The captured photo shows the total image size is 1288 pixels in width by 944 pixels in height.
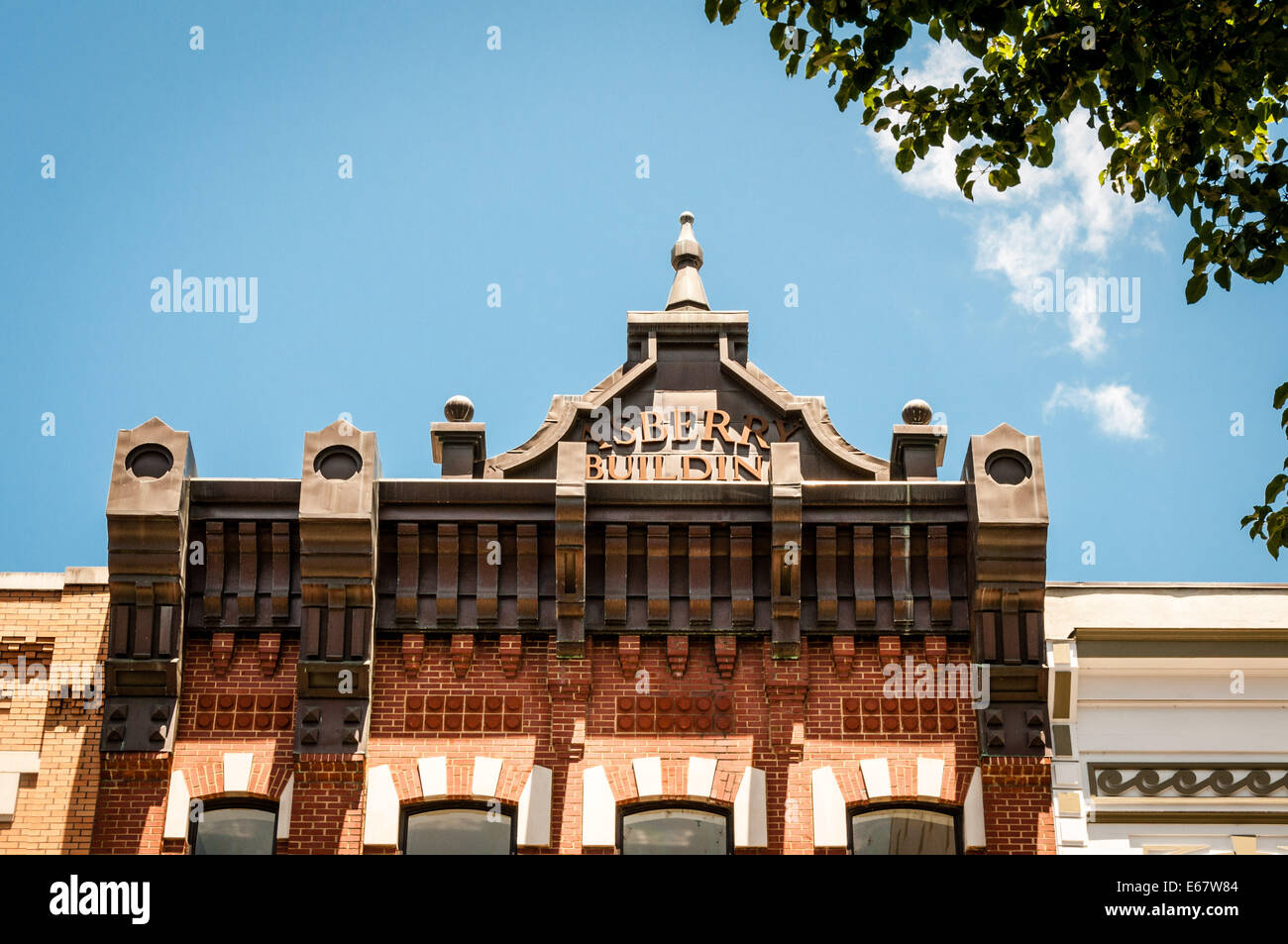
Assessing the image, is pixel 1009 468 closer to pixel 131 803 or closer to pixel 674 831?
pixel 674 831

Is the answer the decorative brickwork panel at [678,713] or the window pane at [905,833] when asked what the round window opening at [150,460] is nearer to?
the decorative brickwork panel at [678,713]

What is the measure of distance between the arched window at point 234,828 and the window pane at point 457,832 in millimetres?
1366

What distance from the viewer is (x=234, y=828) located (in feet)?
53.3

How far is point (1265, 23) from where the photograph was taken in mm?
12734

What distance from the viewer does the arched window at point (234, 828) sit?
1614cm

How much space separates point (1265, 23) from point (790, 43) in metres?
3.68

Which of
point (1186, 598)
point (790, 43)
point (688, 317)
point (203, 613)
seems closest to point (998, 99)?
point (790, 43)

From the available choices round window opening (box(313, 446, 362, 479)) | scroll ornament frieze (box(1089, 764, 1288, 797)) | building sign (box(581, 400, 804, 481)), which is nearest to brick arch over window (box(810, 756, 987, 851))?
scroll ornament frieze (box(1089, 764, 1288, 797))

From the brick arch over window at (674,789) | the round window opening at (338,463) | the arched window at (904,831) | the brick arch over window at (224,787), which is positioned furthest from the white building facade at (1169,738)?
the brick arch over window at (224,787)

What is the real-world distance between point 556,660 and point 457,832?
1936mm

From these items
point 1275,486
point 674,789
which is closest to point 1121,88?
point 1275,486

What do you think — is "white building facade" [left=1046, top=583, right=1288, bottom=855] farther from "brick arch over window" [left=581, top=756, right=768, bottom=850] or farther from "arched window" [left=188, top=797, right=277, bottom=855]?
"arched window" [left=188, top=797, right=277, bottom=855]
